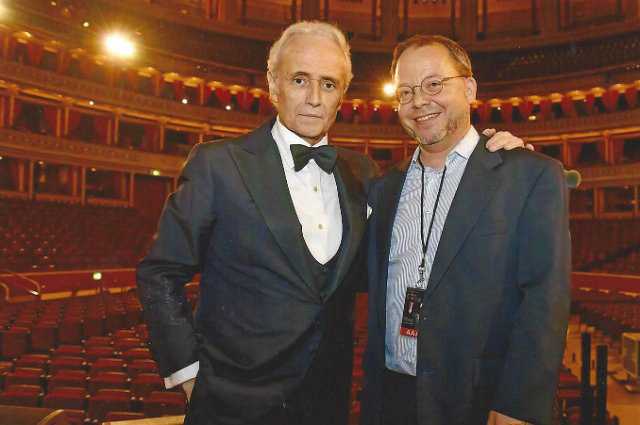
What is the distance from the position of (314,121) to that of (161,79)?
22.3 meters

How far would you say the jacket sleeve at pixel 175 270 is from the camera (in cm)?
186

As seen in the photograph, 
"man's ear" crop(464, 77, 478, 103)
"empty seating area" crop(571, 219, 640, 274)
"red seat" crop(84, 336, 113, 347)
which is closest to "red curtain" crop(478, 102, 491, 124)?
"empty seating area" crop(571, 219, 640, 274)

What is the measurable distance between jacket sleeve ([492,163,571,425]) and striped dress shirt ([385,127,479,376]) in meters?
0.35

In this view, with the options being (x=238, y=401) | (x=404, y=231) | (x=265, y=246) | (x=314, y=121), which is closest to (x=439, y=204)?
(x=404, y=231)

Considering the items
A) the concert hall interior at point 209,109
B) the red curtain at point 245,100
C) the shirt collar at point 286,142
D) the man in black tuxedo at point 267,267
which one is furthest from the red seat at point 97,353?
the red curtain at point 245,100

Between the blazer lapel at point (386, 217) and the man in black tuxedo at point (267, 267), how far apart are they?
138 mm

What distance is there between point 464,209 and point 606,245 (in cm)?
2056

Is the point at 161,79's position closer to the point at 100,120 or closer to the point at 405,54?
the point at 100,120

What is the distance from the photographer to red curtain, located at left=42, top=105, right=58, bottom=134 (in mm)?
20344

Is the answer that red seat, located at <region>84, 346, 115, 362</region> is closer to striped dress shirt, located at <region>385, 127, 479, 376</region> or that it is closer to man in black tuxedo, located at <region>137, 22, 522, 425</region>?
man in black tuxedo, located at <region>137, 22, 522, 425</region>

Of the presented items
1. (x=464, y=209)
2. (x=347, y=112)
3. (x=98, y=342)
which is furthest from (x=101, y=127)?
(x=464, y=209)

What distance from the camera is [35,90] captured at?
18.9 metres

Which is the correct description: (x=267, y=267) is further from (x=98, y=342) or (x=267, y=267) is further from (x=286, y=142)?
(x=98, y=342)

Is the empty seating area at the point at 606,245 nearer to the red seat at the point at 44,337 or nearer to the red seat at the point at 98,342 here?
the red seat at the point at 98,342
